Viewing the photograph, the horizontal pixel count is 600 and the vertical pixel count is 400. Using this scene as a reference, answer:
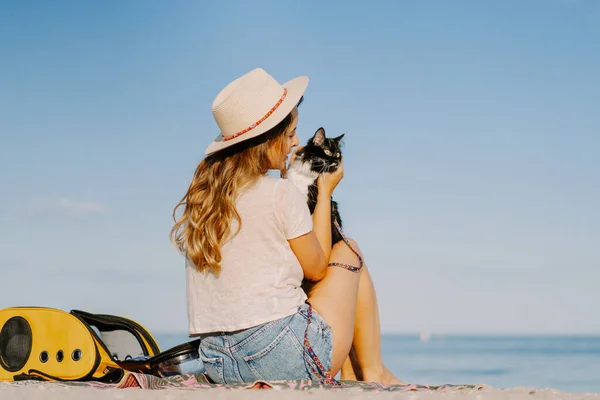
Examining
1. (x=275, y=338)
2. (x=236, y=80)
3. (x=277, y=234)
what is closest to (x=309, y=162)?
(x=236, y=80)

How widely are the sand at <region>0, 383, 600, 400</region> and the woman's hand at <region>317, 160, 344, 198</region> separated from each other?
102 cm

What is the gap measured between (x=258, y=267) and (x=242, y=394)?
45 cm

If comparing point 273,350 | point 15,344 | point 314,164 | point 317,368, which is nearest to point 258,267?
point 273,350

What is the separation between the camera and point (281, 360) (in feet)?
7.25

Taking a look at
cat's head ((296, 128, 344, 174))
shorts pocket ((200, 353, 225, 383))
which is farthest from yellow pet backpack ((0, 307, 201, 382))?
cat's head ((296, 128, 344, 174))

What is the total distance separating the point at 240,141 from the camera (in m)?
2.39

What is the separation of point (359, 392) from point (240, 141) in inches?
39.1

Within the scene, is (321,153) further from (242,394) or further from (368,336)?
(242,394)

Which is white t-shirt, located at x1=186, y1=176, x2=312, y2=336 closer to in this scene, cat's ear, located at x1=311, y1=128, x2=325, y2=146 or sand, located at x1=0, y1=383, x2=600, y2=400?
sand, located at x1=0, y1=383, x2=600, y2=400

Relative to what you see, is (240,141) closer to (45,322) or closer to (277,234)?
(277,234)

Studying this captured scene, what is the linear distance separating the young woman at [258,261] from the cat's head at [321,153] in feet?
2.12

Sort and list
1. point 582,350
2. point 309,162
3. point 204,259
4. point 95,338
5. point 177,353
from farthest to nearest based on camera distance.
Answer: point 582,350 → point 309,162 → point 95,338 → point 177,353 → point 204,259

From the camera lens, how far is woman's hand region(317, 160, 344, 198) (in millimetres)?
2787

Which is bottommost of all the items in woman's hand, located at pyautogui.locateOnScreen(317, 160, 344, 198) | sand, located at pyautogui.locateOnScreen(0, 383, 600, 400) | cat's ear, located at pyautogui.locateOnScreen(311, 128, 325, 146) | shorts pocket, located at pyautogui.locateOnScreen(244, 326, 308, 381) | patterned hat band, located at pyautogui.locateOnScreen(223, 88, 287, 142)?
sand, located at pyautogui.locateOnScreen(0, 383, 600, 400)
